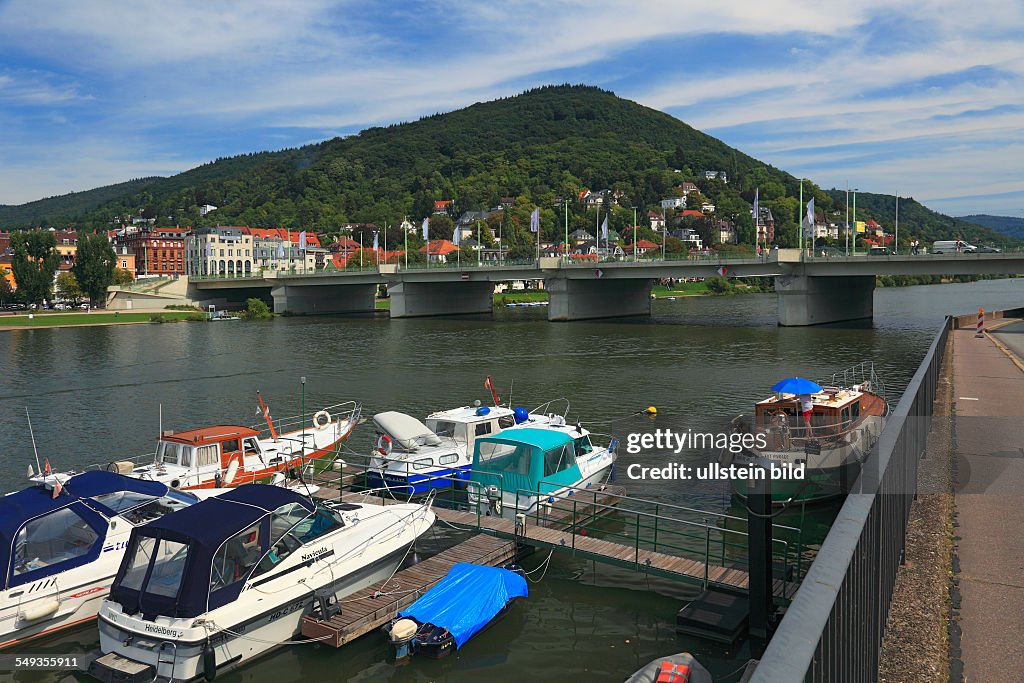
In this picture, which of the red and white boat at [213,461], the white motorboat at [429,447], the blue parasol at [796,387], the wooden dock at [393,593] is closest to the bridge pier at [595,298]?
the white motorboat at [429,447]

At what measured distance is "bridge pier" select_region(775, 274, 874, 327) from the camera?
3152 inches

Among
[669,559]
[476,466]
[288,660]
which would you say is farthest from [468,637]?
[476,466]

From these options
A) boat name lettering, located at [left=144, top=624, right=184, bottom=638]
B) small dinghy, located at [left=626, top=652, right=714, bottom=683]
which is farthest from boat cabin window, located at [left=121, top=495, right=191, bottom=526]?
small dinghy, located at [left=626, top=652, right=714, bottom=683]

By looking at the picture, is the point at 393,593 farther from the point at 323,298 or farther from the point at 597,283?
the point at 323,298

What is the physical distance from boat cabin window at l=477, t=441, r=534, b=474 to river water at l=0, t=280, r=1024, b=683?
2.03 m

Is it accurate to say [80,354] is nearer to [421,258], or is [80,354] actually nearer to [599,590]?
[599,590]

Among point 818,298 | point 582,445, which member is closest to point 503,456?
point 582,445

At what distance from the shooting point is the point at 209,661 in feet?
42.5

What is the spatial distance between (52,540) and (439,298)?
98682mm

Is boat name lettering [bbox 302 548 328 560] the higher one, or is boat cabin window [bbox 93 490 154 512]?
boat cabin window [bbox 93 490 154 512]

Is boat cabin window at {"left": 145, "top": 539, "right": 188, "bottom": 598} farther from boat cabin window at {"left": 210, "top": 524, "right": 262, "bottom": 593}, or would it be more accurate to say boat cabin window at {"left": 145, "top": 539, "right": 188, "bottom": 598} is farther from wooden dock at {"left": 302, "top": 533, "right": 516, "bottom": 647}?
wooden dock at {"left": 302, "top": 533, "right": 516, "bottom": 647}

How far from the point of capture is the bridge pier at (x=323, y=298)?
119438mm

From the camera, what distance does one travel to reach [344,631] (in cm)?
1417

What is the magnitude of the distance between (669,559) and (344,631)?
20.4ft
